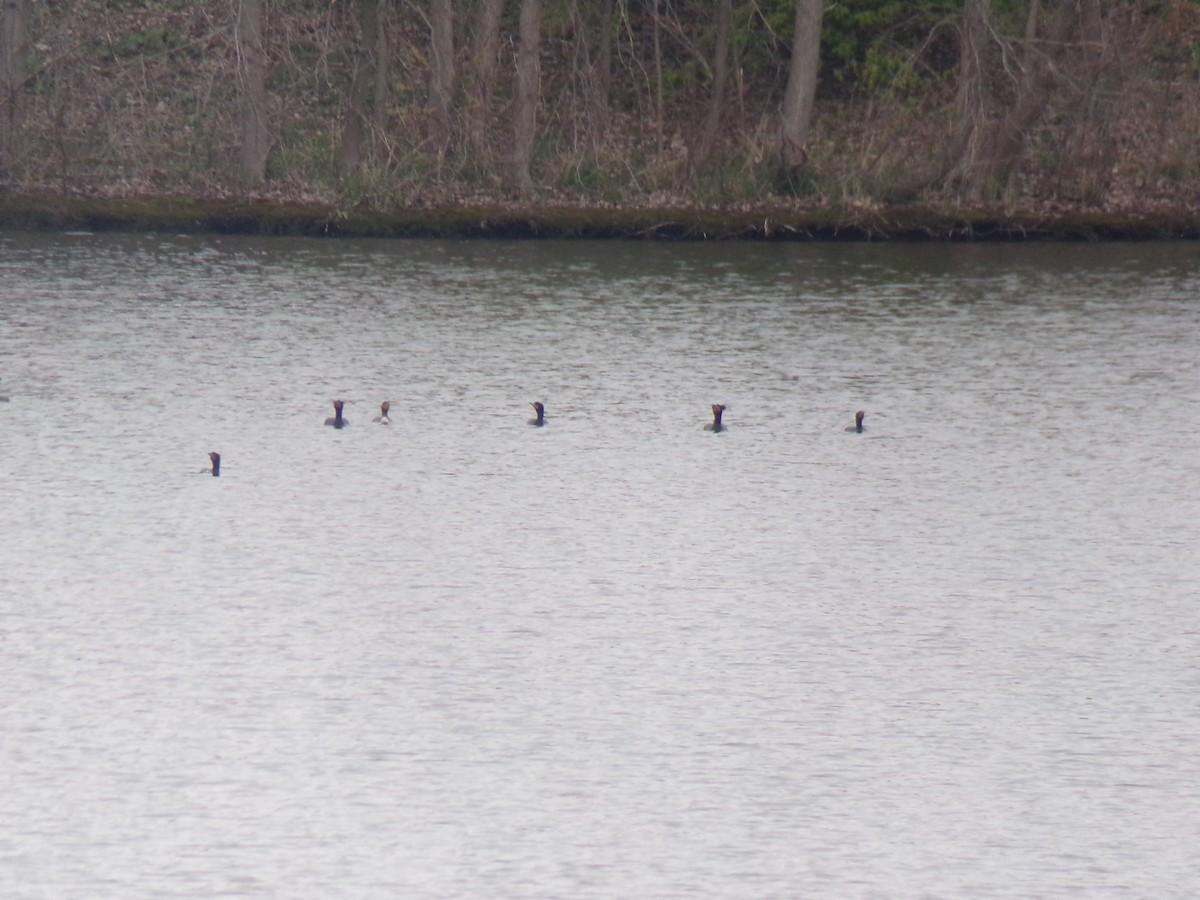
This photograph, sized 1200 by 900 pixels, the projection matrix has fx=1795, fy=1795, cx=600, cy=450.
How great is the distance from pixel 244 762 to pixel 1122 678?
3735mm

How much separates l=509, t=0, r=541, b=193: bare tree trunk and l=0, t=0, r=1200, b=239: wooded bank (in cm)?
4

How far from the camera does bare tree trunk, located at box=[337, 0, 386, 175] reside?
26609 millimetres

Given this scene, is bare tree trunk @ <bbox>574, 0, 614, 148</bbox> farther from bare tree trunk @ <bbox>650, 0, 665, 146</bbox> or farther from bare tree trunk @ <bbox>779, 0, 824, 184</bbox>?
bare tree trunk @ <bbox>779, 0, 824, 184</bbox>

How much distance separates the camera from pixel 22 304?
1795 centimetres

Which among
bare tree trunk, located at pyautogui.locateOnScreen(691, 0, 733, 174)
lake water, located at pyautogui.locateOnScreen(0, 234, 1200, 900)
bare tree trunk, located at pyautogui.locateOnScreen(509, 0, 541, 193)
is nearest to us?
lake water, located at pyautogui.locateOnScreen(0, 234, 1200, 900)

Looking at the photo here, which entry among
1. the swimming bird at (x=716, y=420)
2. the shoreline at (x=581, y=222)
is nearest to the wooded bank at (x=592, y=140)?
the shoreline at (x=581, y=222)

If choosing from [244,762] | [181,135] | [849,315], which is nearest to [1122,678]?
[244,762]

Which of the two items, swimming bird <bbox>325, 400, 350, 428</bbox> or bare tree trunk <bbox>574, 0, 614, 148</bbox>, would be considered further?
bare tree trunk <bbox>574, 0, 614, 148</bbox>

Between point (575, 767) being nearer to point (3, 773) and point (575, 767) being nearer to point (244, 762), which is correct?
point (244, 762)

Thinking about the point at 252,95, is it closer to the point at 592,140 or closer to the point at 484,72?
the point at 484,72

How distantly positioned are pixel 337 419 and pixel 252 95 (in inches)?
561

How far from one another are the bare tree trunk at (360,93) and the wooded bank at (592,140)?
40 millimetres

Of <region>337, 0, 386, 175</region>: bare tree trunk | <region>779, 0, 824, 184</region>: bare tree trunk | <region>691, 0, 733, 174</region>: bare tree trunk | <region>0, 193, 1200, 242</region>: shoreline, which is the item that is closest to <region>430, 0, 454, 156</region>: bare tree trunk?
<region>337, 0, 386, 175</region>: bare tree trunk

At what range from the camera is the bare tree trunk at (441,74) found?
86.0 feet
